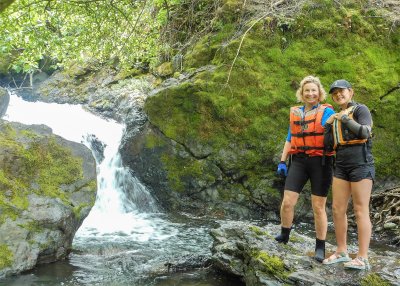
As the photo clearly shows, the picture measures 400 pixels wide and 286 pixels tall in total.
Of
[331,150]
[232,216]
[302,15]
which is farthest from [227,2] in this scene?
[331,150]

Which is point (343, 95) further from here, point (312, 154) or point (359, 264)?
point (359, 264)

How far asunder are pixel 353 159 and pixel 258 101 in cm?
497

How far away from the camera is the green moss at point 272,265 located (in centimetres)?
488

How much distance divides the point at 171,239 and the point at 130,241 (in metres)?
0.80

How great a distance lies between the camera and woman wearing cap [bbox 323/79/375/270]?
4434mm

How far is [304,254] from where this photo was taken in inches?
209

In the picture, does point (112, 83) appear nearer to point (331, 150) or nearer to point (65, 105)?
point (65, 105)

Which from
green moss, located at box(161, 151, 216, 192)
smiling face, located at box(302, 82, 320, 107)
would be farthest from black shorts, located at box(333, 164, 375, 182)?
green moss, located at box(161, 151, 216, 192)

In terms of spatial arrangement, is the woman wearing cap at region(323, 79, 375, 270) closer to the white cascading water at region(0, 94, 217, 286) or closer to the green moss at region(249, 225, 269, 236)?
the green moss at region(249, 225, 269, 236)

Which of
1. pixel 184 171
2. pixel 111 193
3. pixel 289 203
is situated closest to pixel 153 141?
pixel 184 171

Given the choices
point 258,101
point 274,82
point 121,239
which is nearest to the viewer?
point 121,239

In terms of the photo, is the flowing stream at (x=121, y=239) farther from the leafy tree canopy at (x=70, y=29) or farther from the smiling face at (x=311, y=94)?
the leafy tree canopy at (x=70, y=29)

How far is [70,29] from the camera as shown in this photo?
8.70 metres

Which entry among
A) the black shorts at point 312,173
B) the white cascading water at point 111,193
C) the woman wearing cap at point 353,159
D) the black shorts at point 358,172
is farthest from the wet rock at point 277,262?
the white cascading water at point 111,193
